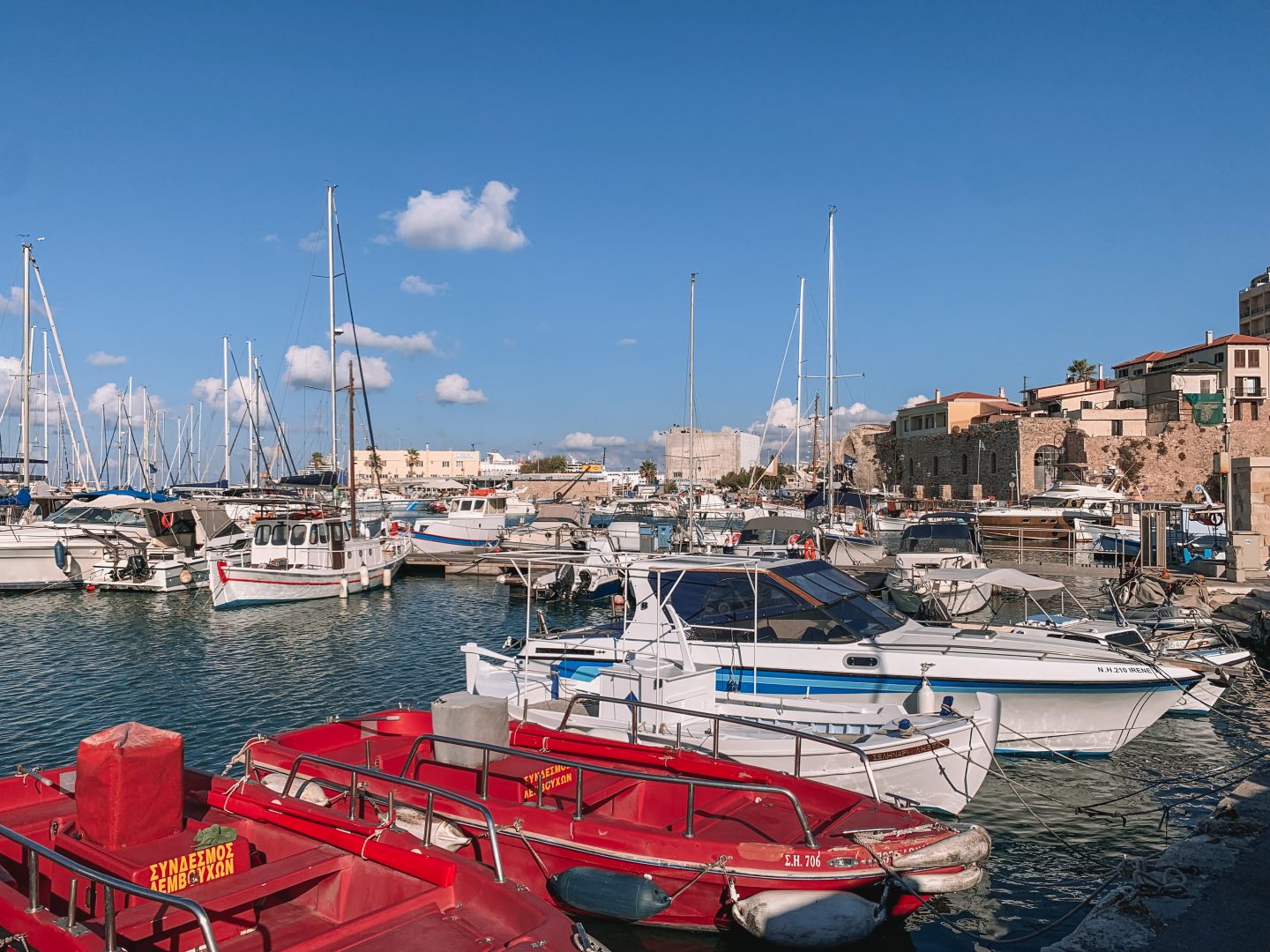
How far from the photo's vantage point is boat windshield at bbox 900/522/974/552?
30.4 metres

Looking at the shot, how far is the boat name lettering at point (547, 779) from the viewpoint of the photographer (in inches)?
326

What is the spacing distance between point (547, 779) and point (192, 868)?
3.35 m

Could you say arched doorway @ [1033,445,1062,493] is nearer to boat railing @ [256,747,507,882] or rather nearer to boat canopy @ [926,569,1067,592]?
boat canopy @ [926,569,1067,592]

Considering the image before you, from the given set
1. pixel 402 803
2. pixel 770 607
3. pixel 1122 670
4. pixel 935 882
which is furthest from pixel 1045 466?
pixel 402 803

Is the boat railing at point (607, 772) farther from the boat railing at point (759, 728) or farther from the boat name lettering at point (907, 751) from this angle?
the boat name lettering at point (907, 751)

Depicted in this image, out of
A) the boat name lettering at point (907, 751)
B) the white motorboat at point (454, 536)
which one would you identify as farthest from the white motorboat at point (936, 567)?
the white motorboat at point (454, 536)

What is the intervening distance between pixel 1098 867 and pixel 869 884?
4105 millimetres

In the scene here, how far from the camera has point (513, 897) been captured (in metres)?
5.51

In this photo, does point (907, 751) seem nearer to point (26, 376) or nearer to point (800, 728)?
point (800, 728)

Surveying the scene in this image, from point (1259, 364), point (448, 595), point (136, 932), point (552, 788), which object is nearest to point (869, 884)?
point (552, 788)

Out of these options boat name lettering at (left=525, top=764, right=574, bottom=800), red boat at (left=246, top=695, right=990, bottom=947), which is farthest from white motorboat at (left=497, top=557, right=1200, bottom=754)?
red boat at (left=246, top=695, right=990, bottom=947)

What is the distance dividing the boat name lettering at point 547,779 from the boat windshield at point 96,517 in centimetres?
3403

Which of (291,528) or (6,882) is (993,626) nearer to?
(6,882)

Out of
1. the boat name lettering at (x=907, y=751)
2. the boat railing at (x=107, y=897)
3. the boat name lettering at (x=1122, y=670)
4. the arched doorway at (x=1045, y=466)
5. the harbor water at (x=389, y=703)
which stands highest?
the arched doorway at (x=1045, y=466)
